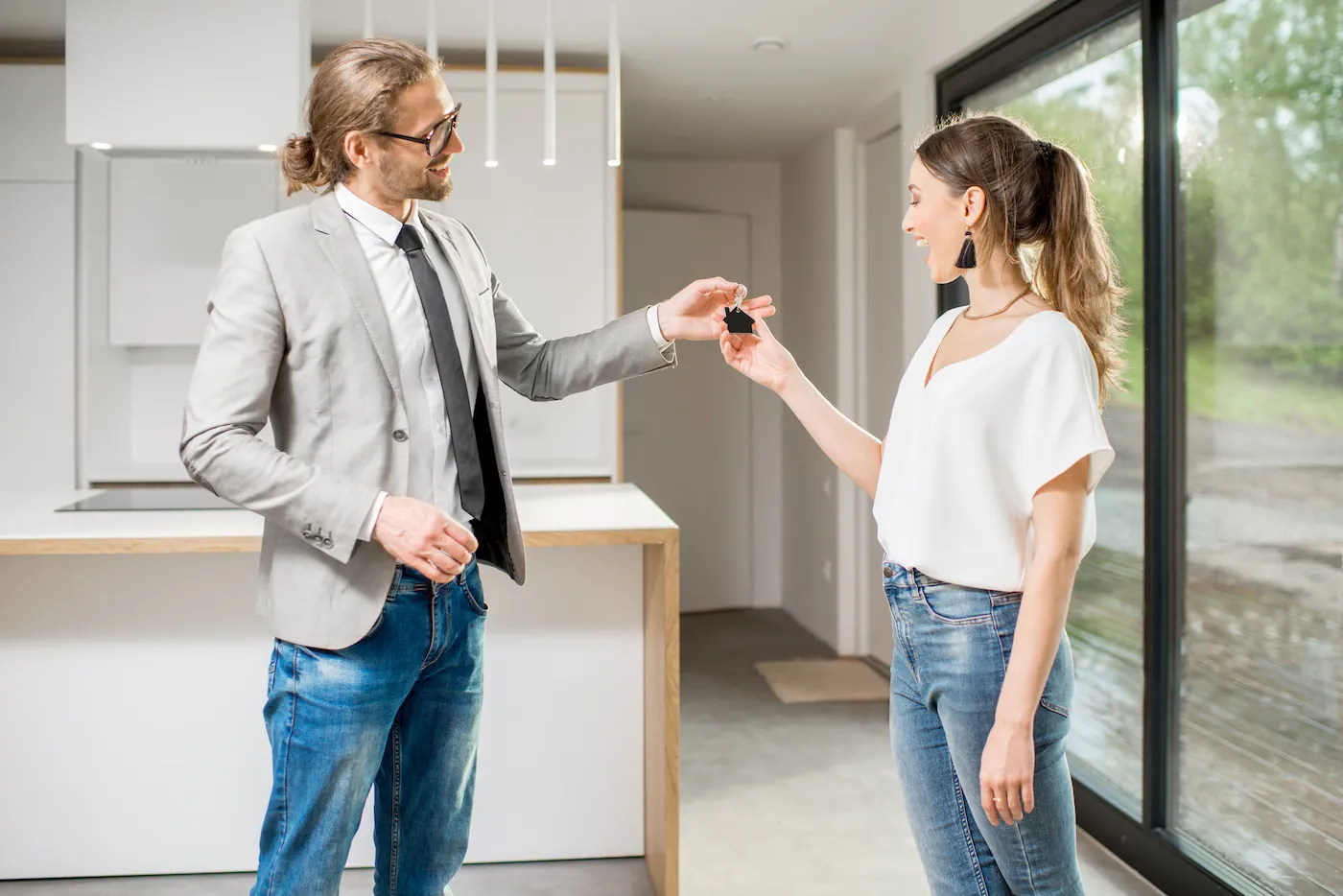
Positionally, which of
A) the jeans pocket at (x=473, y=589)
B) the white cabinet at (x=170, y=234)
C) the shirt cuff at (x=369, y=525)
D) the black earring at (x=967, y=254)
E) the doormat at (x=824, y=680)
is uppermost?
the white cabinet at (x=170, y=234)

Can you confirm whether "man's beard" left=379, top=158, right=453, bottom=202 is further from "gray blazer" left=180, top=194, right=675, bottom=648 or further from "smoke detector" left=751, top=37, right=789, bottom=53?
"smoke detector" left=751, top=37, right=789, bottom=53

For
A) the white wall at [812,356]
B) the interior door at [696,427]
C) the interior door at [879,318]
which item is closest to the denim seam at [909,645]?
the interior door at [879,318]

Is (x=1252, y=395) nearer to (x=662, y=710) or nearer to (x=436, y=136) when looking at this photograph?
(x=662, y=710)

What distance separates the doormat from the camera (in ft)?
14.0

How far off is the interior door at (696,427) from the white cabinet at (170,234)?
229cm

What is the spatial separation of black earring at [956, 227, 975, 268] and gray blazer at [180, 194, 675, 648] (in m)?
0.75

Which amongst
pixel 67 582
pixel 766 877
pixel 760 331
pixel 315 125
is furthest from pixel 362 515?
pixel 766 877

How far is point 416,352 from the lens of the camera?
1.49m

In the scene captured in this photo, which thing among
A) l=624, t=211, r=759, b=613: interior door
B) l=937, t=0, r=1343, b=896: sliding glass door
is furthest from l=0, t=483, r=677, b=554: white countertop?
l=624, t=211, r=759, b=613: interior door

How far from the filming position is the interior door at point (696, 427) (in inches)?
229

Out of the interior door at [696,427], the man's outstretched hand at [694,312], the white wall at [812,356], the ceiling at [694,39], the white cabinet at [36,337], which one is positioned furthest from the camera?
the interior door at [696,427]

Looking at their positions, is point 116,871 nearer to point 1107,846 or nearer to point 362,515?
point 362,515

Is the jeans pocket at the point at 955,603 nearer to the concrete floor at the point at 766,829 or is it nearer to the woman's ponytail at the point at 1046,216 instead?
the woman's ponytail at the point at 1046,216

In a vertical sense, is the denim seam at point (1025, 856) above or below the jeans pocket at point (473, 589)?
below
